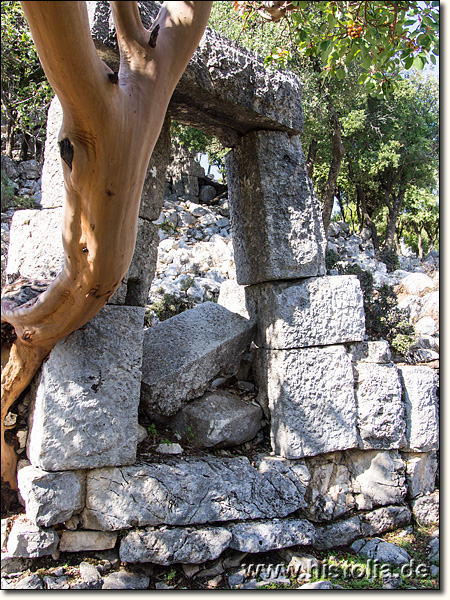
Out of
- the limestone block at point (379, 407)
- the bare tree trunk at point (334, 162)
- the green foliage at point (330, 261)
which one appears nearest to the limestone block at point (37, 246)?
the limestone block at point (379, 407)

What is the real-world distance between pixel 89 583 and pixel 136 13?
10.8 ft

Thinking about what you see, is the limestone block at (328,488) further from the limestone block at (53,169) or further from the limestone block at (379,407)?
the limestone block at (53,169)

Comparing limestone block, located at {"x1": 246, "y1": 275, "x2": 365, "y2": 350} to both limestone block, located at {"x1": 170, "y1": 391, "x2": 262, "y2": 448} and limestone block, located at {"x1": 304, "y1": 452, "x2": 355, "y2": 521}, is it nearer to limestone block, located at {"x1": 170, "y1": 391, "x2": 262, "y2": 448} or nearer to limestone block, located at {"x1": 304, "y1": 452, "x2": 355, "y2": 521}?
limestone block, located at {"x1": 170, "y1": 391, "x2": 262, "y2": 448}

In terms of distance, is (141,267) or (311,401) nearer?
(141,267)

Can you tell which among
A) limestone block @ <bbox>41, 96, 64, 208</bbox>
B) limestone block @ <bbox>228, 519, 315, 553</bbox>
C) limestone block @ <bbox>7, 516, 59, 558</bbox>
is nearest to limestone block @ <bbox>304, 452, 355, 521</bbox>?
limestone block @ <bbox>228, 519, 315, 553</bbox>

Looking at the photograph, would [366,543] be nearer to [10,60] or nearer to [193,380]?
[193,380]

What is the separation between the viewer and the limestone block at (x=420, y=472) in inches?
167

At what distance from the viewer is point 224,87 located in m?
3.71

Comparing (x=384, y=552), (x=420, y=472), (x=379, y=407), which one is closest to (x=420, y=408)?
(x=379, y=407)

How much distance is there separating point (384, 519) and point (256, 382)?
1606mm

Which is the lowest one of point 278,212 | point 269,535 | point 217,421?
point 269,535

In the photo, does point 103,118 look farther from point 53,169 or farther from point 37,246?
point 37,246

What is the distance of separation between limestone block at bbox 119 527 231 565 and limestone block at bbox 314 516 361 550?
94 cm

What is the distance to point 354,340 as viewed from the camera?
13.5ft
